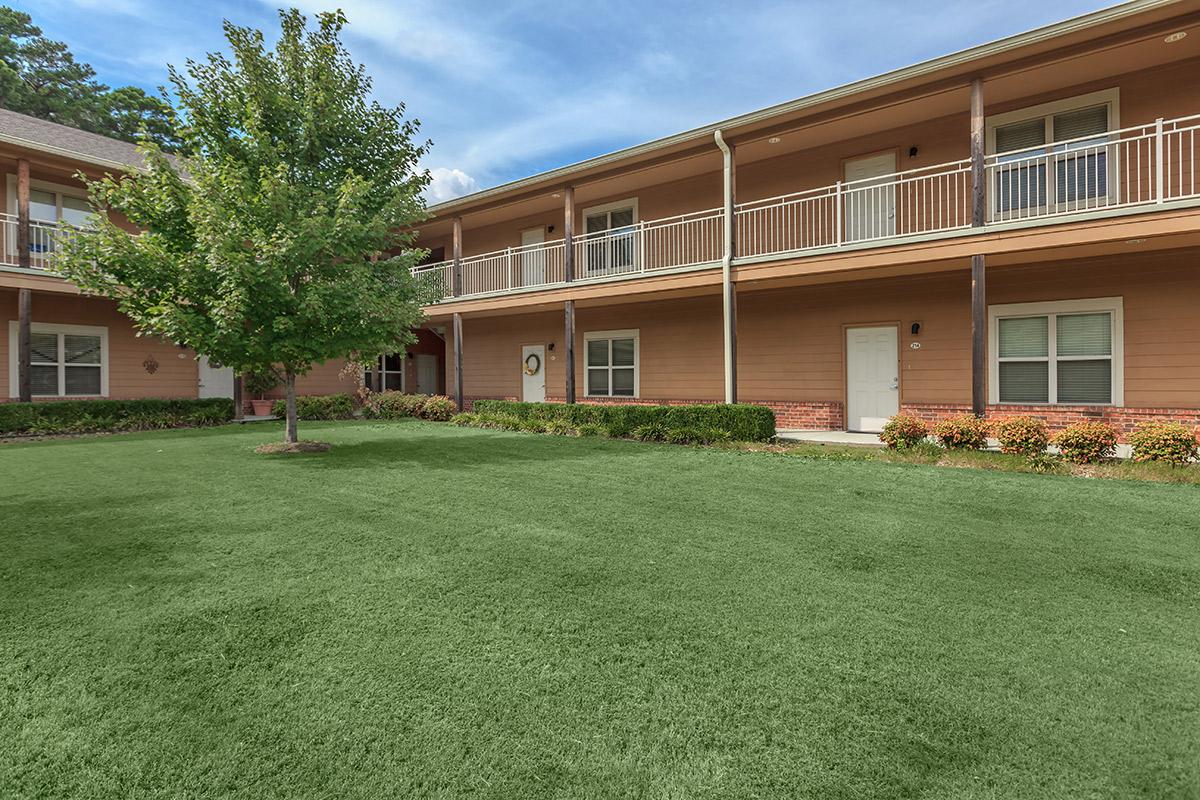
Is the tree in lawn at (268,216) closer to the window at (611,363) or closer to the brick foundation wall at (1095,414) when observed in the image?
the window at (611,363)

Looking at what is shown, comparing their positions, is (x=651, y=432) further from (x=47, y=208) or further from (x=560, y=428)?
(x=47, y=208)

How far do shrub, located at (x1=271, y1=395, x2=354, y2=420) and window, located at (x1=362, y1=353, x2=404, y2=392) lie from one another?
2255 millimetres

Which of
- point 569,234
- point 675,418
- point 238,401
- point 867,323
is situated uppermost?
point 569,234

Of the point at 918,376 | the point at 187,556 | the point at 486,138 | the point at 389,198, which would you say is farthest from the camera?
the point at 486,138

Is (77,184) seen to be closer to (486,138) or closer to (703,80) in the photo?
(486,138)

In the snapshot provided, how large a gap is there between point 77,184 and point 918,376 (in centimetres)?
1985

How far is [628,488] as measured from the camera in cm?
616

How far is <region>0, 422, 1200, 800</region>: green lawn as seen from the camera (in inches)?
72.5

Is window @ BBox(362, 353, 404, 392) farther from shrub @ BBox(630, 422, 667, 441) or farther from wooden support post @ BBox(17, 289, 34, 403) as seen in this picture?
shrub @ BBox(630, 422, 667, 441)

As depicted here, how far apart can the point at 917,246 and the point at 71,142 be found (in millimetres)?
20237

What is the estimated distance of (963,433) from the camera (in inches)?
328

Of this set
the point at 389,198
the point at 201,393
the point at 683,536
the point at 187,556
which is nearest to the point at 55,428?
the point at 201,393

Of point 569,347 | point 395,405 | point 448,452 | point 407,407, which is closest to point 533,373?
point 569,347

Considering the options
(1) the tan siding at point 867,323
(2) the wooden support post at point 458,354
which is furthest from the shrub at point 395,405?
(1) the tan siding at point 867,323
